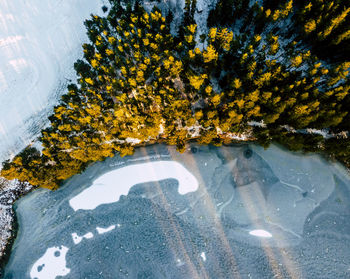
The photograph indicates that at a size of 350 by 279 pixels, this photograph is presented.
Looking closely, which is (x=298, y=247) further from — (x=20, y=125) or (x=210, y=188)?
(x=20, y=125)

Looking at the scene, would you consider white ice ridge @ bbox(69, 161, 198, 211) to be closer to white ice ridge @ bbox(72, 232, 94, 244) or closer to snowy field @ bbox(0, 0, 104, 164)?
white ice ridge @ bbox(72, 232, 94, 244)

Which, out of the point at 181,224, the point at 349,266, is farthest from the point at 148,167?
the point at 349,266

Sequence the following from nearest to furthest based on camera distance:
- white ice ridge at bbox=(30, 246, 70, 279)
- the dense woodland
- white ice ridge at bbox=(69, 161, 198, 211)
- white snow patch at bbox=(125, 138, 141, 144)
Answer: the dense woodland → white ice ridge at bbox=(30, 246, 70, 279) → white ice ridge at bbox=(69, 161, 198, 211) → white snow patch at bbox=(125, 138, 141, 144)

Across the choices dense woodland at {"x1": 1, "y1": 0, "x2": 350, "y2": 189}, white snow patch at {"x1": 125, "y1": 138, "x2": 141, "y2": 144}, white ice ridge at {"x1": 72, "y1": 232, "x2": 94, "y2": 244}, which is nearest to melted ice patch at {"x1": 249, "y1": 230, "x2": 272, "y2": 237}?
dense woodland at {"x1": 1, "y1": 0, "x2": 350, "y2": 189}

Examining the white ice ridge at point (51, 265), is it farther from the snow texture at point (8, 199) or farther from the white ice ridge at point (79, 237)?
the snow texture at point (8, 199)

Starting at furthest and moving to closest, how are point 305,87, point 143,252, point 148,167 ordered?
point 148,167 < point 143,252 < point 305,87

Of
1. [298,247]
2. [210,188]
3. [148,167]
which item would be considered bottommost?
[298,247]

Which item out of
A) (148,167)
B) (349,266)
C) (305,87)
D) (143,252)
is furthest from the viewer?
(148,167)
